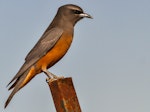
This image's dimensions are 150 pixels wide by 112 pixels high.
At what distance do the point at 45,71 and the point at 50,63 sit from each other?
0.28 m

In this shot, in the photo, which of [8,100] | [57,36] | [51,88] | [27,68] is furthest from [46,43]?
[51,88]

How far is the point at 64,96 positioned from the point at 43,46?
365cm

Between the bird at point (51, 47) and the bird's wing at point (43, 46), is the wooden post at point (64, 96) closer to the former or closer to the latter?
the bird at point (51, 47)

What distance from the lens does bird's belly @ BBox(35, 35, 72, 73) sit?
7629mm

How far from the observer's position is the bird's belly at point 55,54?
7629 mm

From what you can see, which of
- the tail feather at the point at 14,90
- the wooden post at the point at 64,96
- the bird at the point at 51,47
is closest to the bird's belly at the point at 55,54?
the bird at the point at 51,47

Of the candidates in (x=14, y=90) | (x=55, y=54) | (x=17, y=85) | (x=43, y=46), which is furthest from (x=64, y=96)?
(x=43, y=46)

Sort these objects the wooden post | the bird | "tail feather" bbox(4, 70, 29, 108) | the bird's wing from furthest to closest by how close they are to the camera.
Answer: the bird's wing, the bird, "tail feather" bbox(4, 70, 29, 108), the wooden post

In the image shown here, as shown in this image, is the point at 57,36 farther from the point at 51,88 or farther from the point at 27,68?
the point at 51,88

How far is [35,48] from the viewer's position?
812 cm

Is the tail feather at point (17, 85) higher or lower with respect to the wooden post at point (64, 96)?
higher

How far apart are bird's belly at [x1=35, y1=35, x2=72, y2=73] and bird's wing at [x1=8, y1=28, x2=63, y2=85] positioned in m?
0.09

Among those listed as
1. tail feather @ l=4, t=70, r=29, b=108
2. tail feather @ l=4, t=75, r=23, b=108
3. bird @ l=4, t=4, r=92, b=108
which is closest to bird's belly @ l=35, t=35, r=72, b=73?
bird @ l=4, t=4, r=92, b=108

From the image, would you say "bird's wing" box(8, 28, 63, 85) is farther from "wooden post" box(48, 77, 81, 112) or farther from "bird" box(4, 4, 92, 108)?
"wooden post" box(48, 77, 81, 112)
